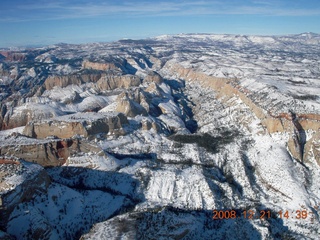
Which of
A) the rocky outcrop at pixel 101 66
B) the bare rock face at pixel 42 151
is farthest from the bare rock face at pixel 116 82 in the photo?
the bare rock face at pixel 42 151

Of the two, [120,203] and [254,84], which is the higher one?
[254,84]

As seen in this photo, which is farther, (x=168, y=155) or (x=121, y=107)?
(x=121, y=107)

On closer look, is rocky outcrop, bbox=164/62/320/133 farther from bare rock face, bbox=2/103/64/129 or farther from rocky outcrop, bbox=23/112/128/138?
bare rock face, bbox=2/103/64/129

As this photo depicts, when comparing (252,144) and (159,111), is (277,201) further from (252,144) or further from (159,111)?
(159,111)

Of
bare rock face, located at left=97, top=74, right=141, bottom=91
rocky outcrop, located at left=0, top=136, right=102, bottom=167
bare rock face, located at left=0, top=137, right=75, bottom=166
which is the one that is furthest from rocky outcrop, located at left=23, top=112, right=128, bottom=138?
bare rock face, located at left=97, top=74, right=141, bottom=91

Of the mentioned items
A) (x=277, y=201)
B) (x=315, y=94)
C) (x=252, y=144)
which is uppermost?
(x=315, y=94)

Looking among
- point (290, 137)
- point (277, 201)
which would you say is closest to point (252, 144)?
point (290, 137)

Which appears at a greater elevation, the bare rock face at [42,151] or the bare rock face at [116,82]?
the bare rock face at [116,82]

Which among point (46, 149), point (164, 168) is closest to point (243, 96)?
point (164, 168)
